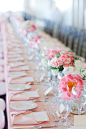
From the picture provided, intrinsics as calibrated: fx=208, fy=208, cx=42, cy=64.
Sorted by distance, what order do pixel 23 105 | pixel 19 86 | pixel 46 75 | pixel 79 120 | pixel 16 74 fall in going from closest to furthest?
pixel 79 120 → pixel 23 105 → pixel 19 86 → pixel 46 75 → pixel 16 74

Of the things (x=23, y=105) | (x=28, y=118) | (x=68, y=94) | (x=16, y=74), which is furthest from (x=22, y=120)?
(x=16, y=74)

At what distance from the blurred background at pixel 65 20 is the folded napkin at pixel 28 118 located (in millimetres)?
3515

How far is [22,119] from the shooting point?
1.43m

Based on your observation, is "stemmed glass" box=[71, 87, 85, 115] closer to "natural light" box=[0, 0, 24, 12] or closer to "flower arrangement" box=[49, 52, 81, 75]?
"flower arrangement" box=[49, 52, 81, 75]

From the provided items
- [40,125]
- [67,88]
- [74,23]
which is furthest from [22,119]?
[74,23]

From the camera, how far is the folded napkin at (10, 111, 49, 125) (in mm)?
1402

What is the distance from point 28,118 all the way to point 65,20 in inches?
340

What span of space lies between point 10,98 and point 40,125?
19.7 inches

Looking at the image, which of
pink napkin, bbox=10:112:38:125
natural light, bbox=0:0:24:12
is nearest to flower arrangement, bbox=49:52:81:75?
pink napkin, bbox=10:112:38:125

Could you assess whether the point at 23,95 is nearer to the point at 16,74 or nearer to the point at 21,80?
the point at 21,80

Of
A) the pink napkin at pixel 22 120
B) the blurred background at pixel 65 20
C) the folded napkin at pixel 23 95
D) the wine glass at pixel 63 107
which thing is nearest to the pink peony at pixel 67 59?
the folded napkin at pixel 23 95

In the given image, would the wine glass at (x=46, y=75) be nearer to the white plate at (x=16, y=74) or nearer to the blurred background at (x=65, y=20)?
the white plate at (x=16, y=74)

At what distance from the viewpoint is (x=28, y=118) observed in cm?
144

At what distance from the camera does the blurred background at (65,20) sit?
5488 mm
